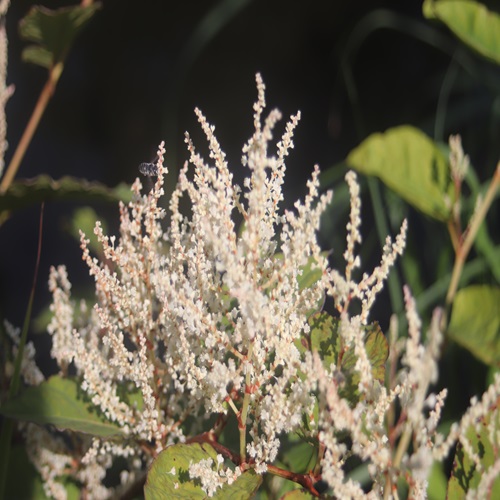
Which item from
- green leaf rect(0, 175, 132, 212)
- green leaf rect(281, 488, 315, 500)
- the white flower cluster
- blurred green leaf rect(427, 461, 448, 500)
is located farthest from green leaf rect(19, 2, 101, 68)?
blurred green leaf rect(427, 461, 448, 500)

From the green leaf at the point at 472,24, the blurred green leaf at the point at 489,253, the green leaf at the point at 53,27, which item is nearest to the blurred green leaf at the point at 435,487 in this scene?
the blurred green leaf at the point at 489,253

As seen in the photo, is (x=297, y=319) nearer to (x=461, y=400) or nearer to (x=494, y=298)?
(x=494, y=298)

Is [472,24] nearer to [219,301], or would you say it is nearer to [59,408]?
[219,301]

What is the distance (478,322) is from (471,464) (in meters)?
0.13

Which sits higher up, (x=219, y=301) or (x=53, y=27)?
(x=53, y=27)

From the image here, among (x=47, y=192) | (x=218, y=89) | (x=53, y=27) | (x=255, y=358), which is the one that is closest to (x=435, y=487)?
(x=255, y=358)

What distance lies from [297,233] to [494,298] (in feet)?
0.75

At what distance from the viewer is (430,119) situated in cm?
205

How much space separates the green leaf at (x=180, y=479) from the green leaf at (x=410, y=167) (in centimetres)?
32

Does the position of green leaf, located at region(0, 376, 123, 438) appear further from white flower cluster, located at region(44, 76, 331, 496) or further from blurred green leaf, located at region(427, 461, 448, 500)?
blurred green leaf, located at region(427, 461, 448, 500)

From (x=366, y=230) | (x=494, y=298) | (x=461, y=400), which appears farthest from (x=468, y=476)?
(x=366, y=230)

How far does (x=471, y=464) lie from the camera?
2.11 feet

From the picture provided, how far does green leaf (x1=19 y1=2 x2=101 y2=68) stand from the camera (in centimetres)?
94

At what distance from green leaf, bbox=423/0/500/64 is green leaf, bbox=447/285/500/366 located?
0.82ft
